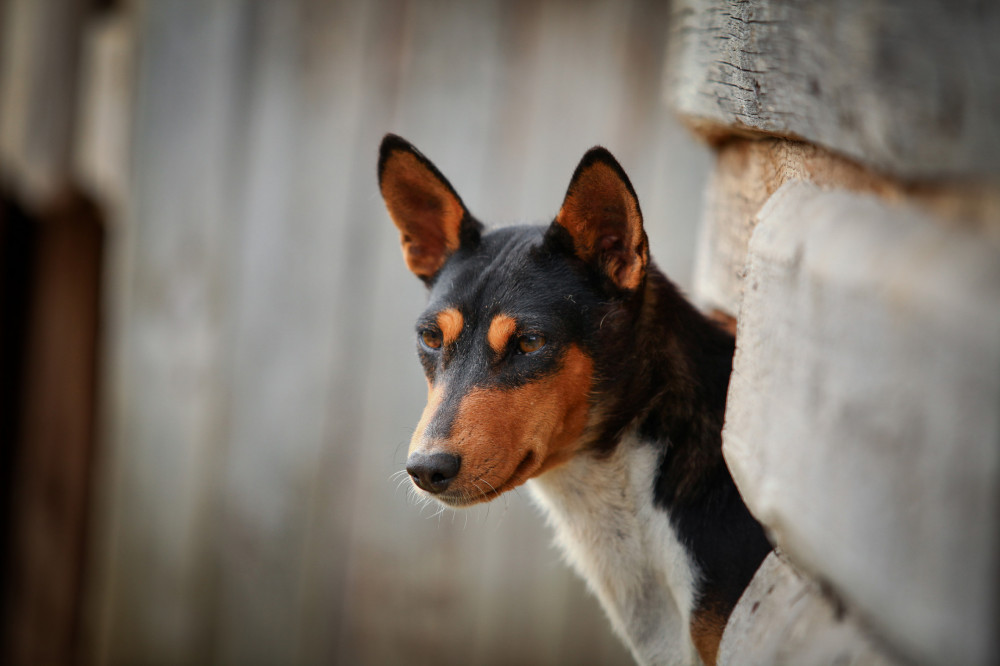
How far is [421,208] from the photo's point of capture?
2.33m

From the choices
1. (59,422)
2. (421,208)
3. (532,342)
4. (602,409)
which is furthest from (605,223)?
(59,422)

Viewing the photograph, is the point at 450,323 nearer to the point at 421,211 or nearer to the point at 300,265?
the point at 421,211

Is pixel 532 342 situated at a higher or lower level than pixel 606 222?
lower

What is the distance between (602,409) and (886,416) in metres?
1.07

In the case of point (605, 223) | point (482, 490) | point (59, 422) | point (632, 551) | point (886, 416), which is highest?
point (605, 223)

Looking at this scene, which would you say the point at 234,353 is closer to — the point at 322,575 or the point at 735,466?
the point at 322,575

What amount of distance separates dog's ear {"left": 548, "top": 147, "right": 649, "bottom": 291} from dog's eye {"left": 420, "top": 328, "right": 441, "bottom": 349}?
0.38m

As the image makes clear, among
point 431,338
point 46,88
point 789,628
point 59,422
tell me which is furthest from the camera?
point 59,422

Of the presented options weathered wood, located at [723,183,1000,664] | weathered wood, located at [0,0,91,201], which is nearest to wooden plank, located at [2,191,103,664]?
weathered wood, located at [0,0,91,201]

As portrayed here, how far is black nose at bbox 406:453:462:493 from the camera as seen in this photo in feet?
5.83

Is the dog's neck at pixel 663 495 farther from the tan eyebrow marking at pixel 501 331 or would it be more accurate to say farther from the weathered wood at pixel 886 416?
the weathered wood at pixel 886 416

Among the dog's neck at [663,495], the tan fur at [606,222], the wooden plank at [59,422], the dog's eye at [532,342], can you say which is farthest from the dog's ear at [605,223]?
the wooden plank at [59,422]

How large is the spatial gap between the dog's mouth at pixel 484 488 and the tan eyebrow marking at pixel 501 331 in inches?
10.3

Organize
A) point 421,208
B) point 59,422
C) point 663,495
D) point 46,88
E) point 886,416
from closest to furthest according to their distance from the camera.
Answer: point 886,416 < point 663,495 < point 421,208 < point 46,88 < point 59,422
